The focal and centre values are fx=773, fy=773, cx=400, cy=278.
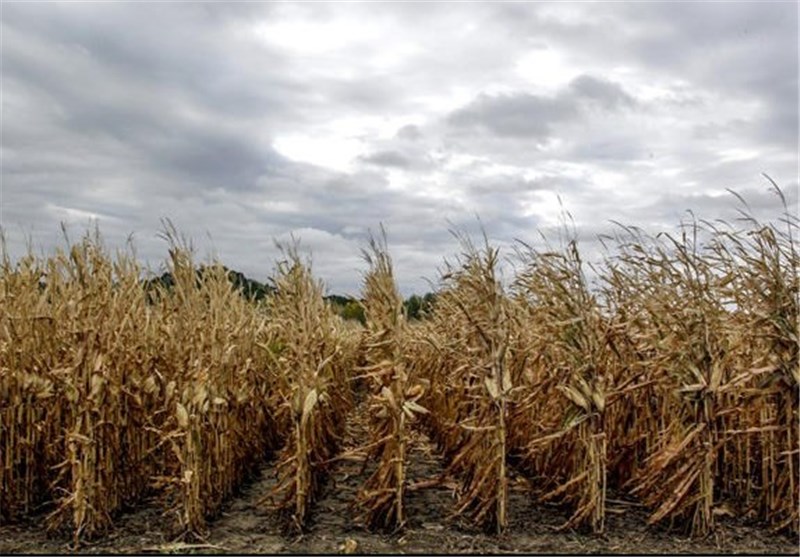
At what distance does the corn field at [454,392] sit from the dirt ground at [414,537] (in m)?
0.14

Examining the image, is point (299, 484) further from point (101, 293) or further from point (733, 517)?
point (733, 517)

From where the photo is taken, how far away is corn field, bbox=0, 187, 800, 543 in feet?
21.6

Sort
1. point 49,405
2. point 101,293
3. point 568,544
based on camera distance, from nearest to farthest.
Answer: point 568,544
point 101,293
point 49,405

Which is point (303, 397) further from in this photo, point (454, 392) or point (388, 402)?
point (454, 392)

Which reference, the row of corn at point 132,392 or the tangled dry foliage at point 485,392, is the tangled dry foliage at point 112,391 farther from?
the tangled dry foliage at point 485,392

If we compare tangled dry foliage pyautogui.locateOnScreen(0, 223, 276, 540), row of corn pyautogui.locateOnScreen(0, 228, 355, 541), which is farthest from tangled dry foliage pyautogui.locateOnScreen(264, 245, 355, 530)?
tangled dry foliage pyautogui.locateOnScreen(0, 223, 276, 540)

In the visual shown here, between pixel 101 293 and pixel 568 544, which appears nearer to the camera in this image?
pixel 568 544

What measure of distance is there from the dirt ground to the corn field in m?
0.14

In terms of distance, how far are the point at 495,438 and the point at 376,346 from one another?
1.27 meters

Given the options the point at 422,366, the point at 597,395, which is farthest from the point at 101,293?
the point at 422,366

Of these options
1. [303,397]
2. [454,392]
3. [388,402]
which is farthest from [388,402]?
[454,392]

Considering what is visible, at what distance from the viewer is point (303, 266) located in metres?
7.93

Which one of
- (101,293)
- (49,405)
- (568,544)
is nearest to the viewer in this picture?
(568,544)

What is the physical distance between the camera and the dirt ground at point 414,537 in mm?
6285
